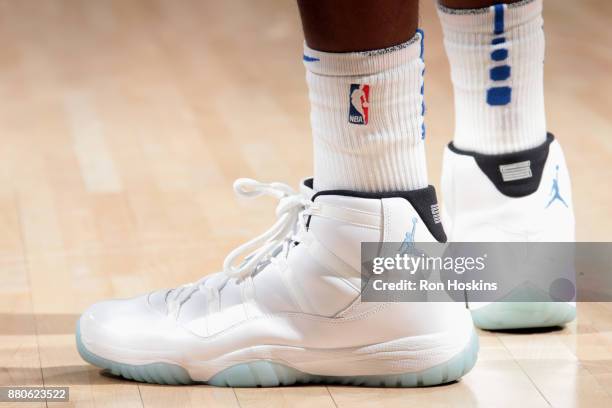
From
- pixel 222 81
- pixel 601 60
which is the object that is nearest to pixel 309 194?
pixel 222 81

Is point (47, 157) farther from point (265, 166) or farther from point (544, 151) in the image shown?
point (544, 151)

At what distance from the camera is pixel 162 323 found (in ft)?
3.22

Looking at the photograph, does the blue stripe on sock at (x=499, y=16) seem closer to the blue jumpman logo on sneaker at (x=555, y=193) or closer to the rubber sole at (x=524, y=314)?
the blue jumpman logo on sneaker at (x=555, y=193)

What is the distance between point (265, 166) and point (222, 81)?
0.54 m

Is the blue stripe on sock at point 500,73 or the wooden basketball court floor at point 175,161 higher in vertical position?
the blue stripe on sock at point 500,73

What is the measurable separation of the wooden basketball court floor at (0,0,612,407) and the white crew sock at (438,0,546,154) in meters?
0.20

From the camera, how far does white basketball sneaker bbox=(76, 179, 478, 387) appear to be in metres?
0.94

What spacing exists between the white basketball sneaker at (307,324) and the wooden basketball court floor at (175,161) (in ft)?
0.07

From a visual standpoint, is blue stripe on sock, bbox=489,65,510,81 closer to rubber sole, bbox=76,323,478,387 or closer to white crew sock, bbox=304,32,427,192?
white crew sock, bbox=304,32,427,192

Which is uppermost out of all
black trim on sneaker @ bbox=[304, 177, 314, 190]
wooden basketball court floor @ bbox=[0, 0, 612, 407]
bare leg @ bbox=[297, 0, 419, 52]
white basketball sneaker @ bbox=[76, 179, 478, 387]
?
bare leg @ bbox=[297, 0, 419, 52]

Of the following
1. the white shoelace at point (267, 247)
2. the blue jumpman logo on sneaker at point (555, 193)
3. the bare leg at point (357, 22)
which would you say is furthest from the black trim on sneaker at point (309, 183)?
the blue jumpman logo on sneaker at point (555, 193)

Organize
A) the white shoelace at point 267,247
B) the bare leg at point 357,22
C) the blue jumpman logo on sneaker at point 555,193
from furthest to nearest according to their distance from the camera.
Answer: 1. the blue jumpman logo on sneaker at point 555,193
2. the white shoelace at point 267,247
3. the bare leg at point 357,22

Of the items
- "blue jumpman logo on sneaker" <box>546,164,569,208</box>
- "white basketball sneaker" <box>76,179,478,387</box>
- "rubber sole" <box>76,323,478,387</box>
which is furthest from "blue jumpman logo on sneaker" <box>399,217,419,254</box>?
"blue jumpman logo on sneaker" <box>546,164,569,208</box>

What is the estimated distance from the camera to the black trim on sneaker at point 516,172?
108 cm
